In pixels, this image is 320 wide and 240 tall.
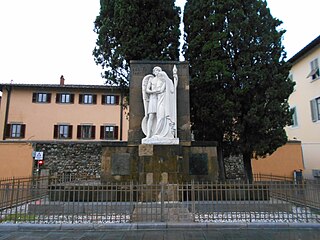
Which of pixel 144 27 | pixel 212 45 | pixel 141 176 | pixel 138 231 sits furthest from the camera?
pixel 144 27

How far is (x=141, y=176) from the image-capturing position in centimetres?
981

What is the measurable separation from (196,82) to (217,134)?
2.74 meters

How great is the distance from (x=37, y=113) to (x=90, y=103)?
227 inches

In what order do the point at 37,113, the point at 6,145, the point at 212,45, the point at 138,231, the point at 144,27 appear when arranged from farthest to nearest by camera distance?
1. the point at 37,113
2. the point at 6,145
3. the point at 144,27
4. the point at 212,45
5. the point at 138,231

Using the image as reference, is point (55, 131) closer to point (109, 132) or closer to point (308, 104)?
point (109, 132)

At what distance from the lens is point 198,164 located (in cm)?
1052

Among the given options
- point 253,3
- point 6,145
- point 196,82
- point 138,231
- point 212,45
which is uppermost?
point 253,3

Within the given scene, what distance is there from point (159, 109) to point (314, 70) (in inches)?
646

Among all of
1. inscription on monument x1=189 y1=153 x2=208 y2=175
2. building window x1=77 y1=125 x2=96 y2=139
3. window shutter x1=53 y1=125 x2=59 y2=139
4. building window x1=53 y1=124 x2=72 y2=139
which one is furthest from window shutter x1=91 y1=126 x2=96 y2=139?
inscription on monument x1=189 y1=153 x2=208 y2=175

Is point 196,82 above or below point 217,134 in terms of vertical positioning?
above

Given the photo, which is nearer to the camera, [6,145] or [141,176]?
[141,176]

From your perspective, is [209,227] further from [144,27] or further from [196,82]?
[144,27]

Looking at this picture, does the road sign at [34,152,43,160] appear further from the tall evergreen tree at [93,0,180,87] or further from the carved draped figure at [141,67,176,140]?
the carved draped figure at [141,67,176,140]

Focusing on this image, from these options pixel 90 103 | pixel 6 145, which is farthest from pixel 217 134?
pixel 90 103
